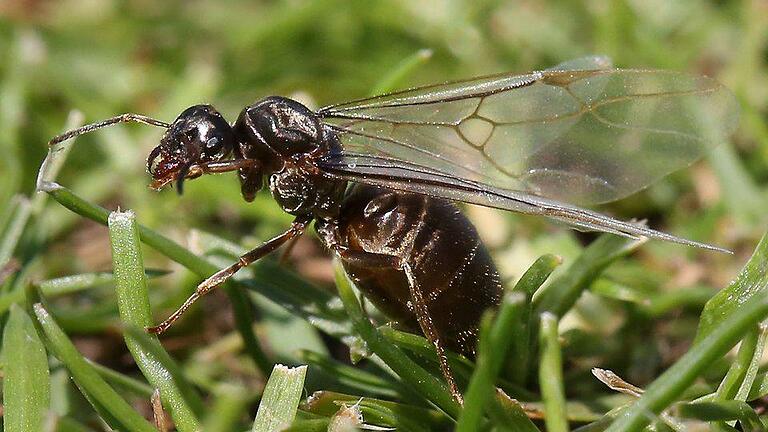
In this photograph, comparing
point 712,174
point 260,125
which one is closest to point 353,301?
point 260,125

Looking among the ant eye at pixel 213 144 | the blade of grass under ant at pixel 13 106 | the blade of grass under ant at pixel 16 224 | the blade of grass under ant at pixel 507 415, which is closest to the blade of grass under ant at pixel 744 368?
the blade of grass under ant at pixel 507 415

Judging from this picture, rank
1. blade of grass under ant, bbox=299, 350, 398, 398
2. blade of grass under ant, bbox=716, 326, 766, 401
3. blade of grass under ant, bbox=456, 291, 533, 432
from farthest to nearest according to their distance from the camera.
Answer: blade of grass under ant, bbox=299, 350, 398, 398 < blade of grass under ant, bbox=716, 326, 766, 401 < blade of grass under ant, bbox=456, 291, 533, 432

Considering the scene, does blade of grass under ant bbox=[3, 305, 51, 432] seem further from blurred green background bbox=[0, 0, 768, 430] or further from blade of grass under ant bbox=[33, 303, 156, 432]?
blurred green background bbox=[0, 0, 768, 430]

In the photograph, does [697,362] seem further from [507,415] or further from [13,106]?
[13,106]

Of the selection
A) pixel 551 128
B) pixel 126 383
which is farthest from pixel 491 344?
pixel 551 128

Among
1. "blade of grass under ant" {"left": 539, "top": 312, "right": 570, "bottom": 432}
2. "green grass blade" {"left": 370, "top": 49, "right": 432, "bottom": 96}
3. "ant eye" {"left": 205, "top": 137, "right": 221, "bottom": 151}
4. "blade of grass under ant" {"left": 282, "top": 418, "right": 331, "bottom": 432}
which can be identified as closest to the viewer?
"blade of grass under ant" {"left": 539, "top": 312, "right": 570, "bottom": 432}

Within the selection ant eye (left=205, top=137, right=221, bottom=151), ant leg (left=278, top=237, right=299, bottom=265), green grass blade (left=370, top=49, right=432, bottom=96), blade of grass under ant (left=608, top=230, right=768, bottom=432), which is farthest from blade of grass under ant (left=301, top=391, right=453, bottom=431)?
green grass blade (left=370, top=49, right=432, bottom=96)

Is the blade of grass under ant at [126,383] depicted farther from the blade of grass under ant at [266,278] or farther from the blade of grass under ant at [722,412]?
the blade of grass under ant at [722,412]

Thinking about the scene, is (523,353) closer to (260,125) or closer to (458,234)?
(458,234)
